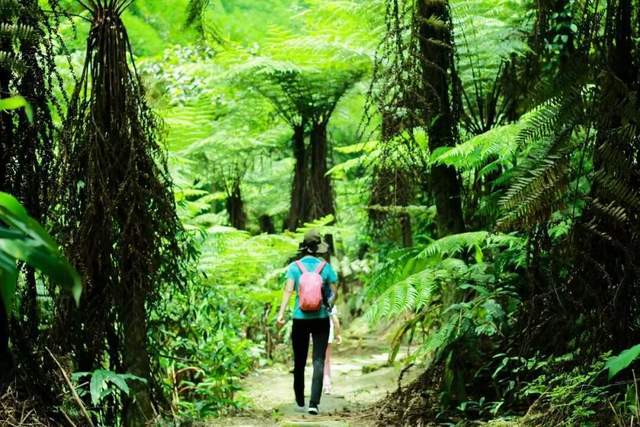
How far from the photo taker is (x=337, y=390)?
6531 millimetres

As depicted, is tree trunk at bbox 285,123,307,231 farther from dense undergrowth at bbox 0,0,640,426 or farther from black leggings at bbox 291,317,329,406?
black leggings at bbox 291,317,329,406

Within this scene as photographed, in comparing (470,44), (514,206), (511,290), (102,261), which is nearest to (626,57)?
(514,206)

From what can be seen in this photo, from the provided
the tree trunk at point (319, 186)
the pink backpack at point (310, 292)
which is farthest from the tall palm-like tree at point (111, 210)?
the tree trunk at point (319, 186)

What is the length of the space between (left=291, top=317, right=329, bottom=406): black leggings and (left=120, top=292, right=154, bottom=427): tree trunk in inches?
70.4

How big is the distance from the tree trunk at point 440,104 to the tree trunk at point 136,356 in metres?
1.84

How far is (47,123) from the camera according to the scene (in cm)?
301

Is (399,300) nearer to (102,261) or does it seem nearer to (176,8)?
(102,261)

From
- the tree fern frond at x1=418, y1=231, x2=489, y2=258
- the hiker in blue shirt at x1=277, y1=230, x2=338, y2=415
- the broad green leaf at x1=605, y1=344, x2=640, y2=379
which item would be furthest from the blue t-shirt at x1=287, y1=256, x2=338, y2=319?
the broad green leaf at x1=605, y1=344, x2=640, y2=379

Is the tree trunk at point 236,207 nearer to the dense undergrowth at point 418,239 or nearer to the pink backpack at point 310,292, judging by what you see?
the dense undergrowth at point 418,239

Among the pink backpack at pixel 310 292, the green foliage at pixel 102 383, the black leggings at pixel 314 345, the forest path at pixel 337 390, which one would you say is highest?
the pink backpack at pixel 310 292

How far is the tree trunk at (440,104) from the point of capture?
4145mm

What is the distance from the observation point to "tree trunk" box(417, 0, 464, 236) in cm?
414

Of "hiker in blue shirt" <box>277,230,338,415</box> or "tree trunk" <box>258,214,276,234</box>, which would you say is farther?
"tree trunk" <box>258,214,276,234</box>

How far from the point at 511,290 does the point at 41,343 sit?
246 cm
